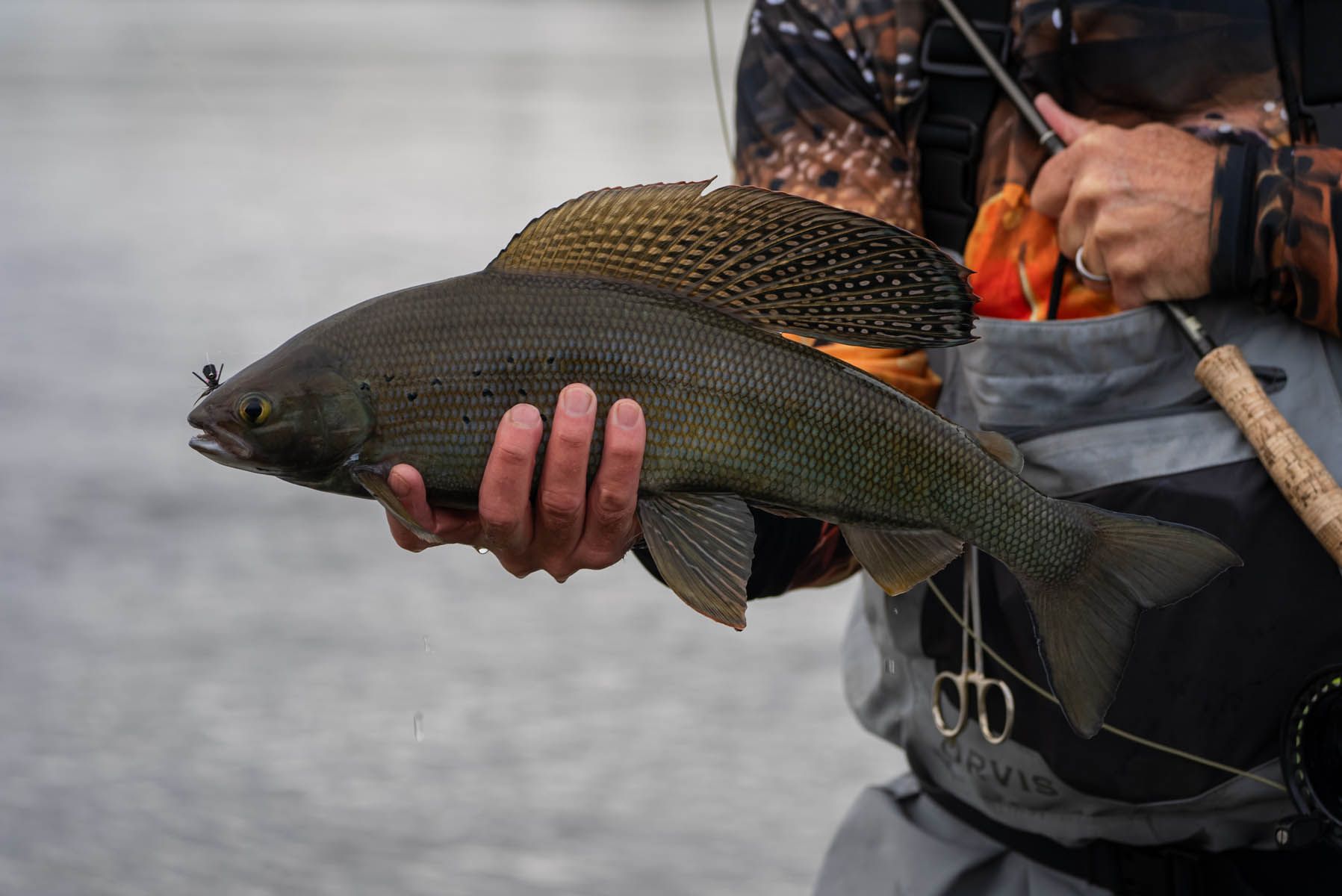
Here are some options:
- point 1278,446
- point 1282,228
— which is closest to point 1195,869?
point 1278,446

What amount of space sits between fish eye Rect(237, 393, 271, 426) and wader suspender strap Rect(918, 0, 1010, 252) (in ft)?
4.99

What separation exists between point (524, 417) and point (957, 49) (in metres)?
1.36

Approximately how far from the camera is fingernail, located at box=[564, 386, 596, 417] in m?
2.01

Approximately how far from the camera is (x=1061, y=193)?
2.66 meters

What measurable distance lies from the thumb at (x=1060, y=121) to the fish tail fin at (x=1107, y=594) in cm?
92

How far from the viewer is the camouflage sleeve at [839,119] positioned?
9.58 ft

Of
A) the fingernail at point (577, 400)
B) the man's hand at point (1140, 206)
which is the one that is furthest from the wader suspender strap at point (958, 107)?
the fingernail at point (577, 400)

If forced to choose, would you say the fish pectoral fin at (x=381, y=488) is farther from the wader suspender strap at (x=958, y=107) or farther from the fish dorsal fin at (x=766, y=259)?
the wader suspender strap at (x=958, y=107)

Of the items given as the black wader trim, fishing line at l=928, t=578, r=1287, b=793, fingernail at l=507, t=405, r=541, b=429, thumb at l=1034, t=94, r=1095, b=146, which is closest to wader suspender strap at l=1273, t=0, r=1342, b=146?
thumb at l=1034, t=94, r=1095, b=146

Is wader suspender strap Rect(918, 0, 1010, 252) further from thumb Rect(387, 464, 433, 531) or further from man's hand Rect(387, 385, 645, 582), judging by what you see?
thumb Rect(387, 464, 433, 531)

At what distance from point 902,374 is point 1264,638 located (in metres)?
0.85

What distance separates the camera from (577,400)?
79.2 inches

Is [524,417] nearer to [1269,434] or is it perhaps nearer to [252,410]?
[252,410]

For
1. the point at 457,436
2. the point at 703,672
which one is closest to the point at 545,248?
the point at 457,436
